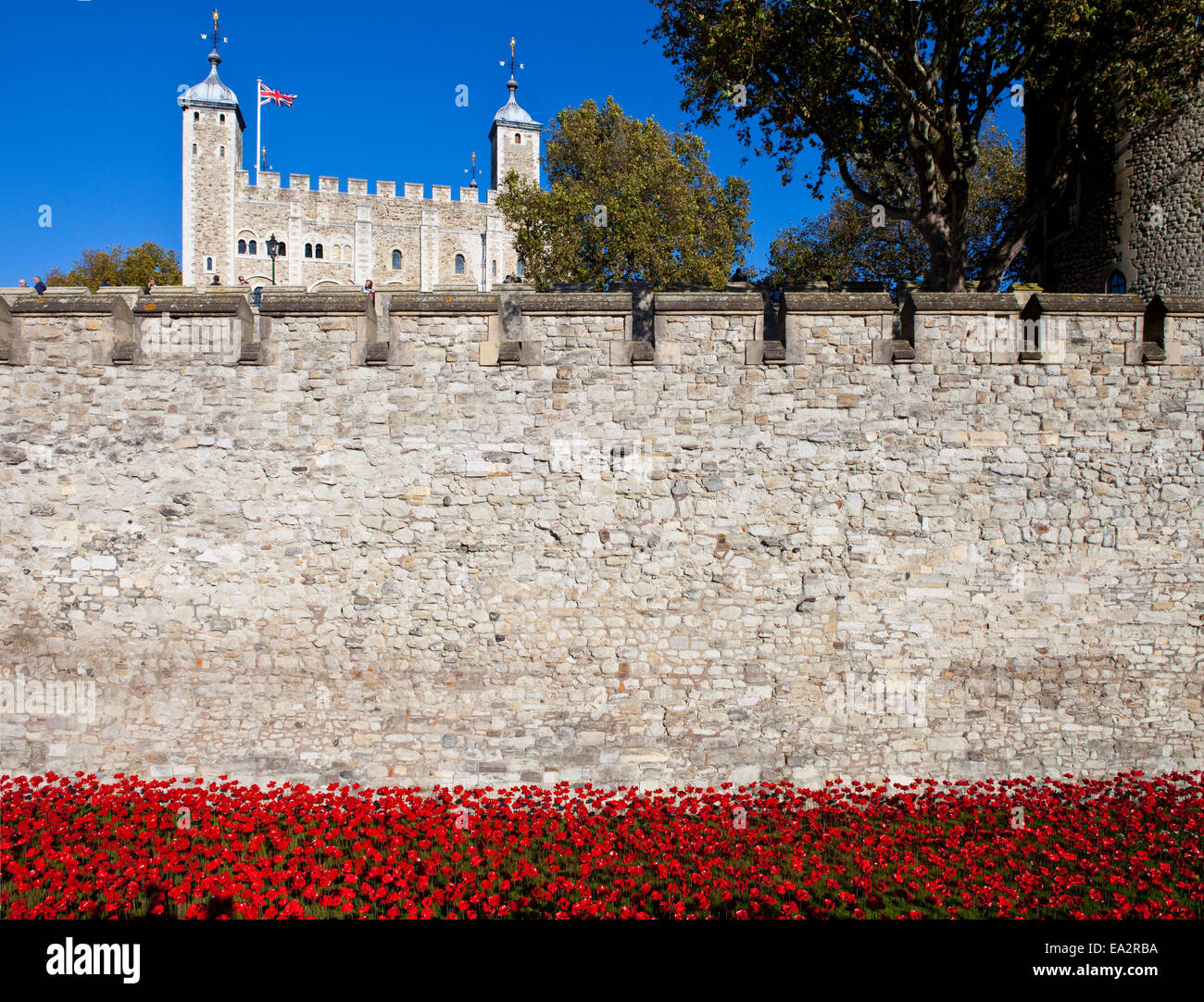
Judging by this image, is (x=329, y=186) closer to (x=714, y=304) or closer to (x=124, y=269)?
(x=124, y=269)

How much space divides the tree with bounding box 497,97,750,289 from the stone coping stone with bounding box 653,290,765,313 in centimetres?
1330

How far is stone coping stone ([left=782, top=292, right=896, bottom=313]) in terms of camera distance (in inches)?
268

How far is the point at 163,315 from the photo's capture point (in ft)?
22.6

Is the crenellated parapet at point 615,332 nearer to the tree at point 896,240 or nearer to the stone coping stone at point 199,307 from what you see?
the stone coping stone at point 199,307

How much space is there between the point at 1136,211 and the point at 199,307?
1523 centimetres

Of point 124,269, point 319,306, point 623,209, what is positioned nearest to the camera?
A: point 319,306

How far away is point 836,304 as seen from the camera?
682 centimetres

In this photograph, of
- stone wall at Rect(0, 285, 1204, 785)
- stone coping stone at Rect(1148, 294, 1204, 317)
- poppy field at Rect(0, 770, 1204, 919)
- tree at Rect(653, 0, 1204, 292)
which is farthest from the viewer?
tree at Rect(653, 0, 1204, 292)

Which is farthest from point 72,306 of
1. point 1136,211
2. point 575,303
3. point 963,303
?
point 1136,211

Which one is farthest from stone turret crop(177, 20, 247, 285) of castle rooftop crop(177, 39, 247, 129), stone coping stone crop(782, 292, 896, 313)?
stone coping stone crop(782, 292, 896, 313)

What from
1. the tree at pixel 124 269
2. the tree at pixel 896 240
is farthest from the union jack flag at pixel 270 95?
the tree at pixel 896 240

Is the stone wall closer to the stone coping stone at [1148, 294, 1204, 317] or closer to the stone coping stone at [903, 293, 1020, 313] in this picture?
the stone coping stone at [903, 293, 1020, 313]

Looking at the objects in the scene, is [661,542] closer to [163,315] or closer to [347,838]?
→ [347,838]
